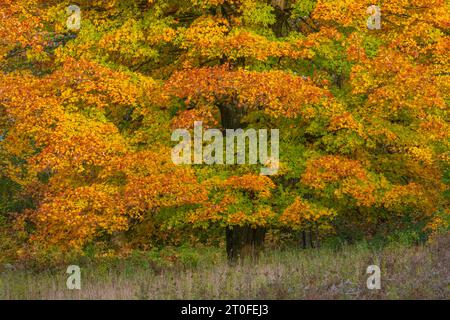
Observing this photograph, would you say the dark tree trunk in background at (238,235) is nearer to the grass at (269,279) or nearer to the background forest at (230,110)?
the background forest at (230,110)

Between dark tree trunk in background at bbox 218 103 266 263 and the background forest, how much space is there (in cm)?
4

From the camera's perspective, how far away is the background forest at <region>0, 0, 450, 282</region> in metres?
18.1

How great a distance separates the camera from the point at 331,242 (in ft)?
87.6

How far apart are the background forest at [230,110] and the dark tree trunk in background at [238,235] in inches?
1.6

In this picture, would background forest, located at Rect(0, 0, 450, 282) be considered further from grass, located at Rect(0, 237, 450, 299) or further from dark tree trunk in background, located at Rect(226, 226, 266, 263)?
grass, located at Rect(0, 237, 450, 299)

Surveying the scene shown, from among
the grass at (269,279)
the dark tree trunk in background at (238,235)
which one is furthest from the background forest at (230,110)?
the grass at (269,279)

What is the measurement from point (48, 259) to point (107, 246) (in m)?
4.80

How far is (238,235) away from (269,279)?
→ 6142 mm

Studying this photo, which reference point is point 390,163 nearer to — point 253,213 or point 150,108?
point 253,213

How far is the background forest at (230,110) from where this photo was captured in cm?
1809

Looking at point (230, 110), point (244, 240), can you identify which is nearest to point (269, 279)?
point (244, 240)

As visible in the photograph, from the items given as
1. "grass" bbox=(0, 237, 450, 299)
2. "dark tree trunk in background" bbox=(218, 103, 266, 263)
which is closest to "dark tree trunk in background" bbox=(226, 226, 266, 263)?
"dark tree trunk in background" bbox=(218, 103, 266, 263)
